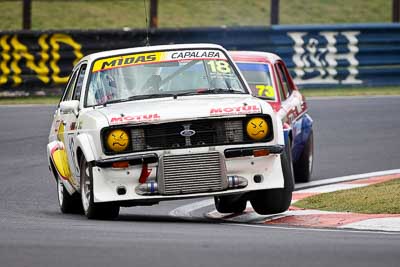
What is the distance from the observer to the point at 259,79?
14008 mm

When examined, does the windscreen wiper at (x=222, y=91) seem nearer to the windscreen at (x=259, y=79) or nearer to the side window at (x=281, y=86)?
the windscreen at (x=259, y=79)

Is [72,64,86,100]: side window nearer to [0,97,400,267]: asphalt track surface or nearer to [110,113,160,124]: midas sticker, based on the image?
[0,97,400,267]: asphalt track surface

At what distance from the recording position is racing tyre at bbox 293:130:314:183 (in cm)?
1455

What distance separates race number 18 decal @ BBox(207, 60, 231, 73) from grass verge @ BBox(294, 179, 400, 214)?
1523 mm

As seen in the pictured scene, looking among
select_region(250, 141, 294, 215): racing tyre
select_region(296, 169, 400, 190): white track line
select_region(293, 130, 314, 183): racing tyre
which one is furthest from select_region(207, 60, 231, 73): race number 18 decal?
select_region(293, 130, 314, 183): racing tyre

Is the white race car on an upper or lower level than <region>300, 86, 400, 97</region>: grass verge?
upper

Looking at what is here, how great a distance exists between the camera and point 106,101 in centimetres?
1123

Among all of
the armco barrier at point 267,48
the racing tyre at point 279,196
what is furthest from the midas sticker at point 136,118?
the armco barrier at point 267,48

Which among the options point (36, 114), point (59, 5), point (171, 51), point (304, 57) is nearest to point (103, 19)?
point (59, 5)

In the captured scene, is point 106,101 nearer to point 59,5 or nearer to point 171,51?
point 171,51

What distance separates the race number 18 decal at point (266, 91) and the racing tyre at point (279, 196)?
285cm

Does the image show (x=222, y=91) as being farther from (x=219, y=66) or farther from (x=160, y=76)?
(x=160, y=76)

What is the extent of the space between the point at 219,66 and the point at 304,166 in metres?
3.37

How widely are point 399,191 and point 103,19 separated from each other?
80.8 ft
